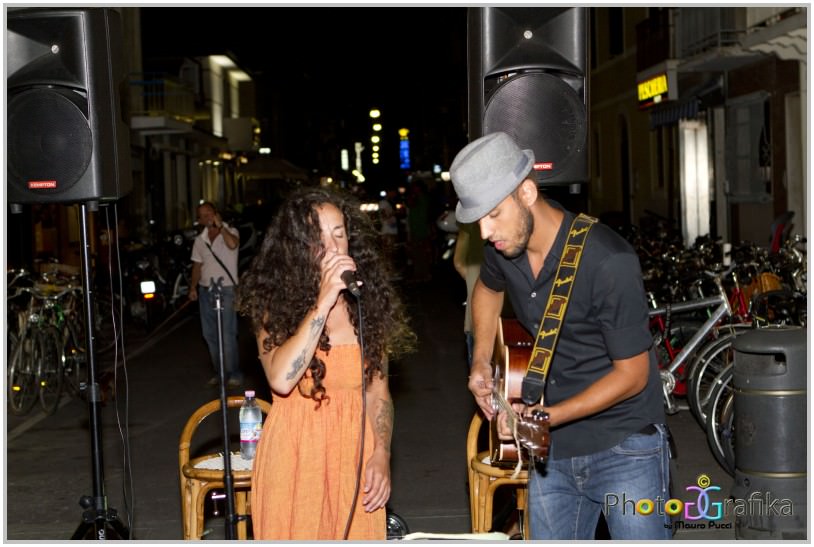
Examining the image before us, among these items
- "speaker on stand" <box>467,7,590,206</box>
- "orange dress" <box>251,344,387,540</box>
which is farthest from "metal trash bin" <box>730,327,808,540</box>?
"orange dress" <box>251,344,387,540</box>

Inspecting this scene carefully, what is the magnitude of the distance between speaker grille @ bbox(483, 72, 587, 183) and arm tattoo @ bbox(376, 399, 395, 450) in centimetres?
192

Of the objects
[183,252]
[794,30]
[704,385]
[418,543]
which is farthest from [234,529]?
[183,252]

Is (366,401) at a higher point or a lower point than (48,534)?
higher

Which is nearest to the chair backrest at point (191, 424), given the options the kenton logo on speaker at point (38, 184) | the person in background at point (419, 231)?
the kenton logo on speaker at point (38, 184)

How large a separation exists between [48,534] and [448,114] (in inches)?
2554

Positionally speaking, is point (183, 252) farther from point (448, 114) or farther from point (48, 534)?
point (448, 114)

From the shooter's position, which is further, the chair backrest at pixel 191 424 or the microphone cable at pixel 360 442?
the chair backrest at pixel 191 424

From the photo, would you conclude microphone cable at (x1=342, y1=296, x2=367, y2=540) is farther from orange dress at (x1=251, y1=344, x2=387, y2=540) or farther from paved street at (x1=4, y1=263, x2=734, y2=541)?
paved street at (x1=4, y1=263, x2=734, y2=541)

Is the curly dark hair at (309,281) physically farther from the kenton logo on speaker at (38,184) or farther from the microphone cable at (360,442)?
the kenton logo on speaker at (38,184)

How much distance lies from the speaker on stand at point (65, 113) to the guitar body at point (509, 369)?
2146 millimetres

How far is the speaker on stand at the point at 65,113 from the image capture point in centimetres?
558

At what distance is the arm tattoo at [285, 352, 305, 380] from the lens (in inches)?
151

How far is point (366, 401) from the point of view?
3990 millimetres

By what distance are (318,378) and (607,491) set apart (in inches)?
39.8
